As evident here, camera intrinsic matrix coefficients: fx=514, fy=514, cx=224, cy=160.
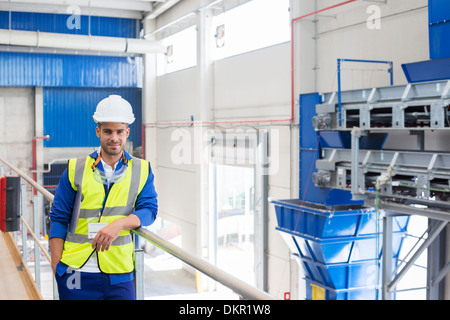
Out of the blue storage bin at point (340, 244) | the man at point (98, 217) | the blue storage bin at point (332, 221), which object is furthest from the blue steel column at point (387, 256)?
the man at point (98, 217)

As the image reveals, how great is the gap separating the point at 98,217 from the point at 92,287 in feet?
1.27

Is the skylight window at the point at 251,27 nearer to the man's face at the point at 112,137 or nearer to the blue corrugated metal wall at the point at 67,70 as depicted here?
the blue corrugated metal wall at the point at 67,70

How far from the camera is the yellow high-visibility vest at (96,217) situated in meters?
2.83

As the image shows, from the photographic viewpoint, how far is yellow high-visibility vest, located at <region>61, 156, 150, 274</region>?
9.29 feet

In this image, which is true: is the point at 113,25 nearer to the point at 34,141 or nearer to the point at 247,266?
the point at 34,141

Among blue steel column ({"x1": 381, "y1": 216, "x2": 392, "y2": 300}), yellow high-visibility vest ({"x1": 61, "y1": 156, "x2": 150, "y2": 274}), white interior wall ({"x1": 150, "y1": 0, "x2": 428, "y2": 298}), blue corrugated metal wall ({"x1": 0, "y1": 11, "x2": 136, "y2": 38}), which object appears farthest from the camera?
blue corrugated metal wall ({"x1": 0, "y1": 11, "x2": 136, "y2": 38})

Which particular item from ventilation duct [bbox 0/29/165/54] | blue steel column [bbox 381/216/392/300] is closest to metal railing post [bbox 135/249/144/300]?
blue steel column [bbox 381/216/392/300]

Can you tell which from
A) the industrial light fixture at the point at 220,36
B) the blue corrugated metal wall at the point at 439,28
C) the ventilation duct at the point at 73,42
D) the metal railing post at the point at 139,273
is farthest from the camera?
the ventilation duct at the point at 73,42

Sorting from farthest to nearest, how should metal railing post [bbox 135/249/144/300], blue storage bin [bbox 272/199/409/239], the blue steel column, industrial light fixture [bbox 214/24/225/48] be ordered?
industrial light fixture [bbox 214/24/225/48], blue storage bin [bbox 272/199/409/239], the blue steel column, metal railing post [bbox 135/249/144/300]

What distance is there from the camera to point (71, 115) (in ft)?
62.3

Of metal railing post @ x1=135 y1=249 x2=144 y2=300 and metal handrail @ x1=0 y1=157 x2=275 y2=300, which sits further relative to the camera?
metal railing post @ x1=135 y1=249 x2=144 y2=300

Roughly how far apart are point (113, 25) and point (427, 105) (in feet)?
48.7

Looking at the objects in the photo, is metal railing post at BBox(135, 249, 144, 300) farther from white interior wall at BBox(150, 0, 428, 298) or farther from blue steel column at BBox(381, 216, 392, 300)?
white interior wall at BBox(150, 0, 428, 298)

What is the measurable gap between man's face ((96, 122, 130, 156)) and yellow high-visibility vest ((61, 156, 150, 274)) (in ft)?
0.44
